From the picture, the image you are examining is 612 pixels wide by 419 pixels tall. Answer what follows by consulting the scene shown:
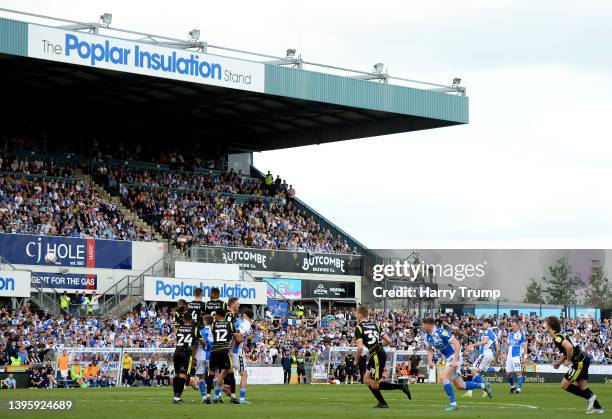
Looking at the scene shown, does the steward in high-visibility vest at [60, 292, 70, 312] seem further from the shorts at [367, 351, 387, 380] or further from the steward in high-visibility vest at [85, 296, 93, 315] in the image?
the shorts at [367, 351, 387, 380]

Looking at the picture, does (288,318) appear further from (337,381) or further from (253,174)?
(253,174)

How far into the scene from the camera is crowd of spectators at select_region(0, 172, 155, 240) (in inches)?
2100

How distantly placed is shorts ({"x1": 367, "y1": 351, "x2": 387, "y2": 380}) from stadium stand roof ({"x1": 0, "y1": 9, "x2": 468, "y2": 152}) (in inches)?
1136

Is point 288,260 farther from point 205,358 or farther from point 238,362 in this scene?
point 238,362

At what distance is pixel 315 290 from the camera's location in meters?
63.5

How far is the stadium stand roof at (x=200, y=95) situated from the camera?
167 feet

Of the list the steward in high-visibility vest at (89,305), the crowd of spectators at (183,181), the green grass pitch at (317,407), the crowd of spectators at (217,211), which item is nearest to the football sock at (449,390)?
the green grass pitch at (317,407)

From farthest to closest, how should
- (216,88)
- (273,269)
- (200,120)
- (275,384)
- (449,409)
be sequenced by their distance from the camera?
(200,120), (273,269), (216,88), (275,384), (449,409)

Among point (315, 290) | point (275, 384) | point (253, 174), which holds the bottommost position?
point (275, 384)

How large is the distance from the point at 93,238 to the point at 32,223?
9.46 feet

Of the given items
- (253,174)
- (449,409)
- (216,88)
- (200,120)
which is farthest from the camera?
(253,174)

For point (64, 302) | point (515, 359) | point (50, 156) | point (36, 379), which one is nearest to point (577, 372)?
point (515, 359)

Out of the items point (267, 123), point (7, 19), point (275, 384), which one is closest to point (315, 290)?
point (267, 123)

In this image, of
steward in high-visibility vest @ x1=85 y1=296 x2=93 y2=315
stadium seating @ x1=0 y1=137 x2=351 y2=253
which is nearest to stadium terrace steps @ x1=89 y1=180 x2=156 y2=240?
stadium seating @ x1=0 y1=137 x2=351 y2=253
